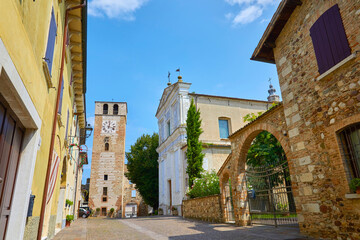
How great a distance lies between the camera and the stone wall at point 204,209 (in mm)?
11906

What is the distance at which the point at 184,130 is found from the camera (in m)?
20.7

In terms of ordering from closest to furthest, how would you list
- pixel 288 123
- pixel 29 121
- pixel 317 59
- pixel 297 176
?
1. pixel 29 121
2. pixel 317 59
3. pixel 297 176
4. pixel 288 123

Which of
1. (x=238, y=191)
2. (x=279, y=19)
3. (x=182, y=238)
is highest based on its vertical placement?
(x=279, y=19)

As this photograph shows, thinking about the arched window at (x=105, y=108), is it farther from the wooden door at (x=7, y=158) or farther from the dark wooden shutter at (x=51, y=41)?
the wooden door at (x=7, y=158)

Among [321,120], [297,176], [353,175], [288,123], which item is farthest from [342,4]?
[297,176]

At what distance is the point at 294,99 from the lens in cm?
734

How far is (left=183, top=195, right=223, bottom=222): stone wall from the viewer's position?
469 inches

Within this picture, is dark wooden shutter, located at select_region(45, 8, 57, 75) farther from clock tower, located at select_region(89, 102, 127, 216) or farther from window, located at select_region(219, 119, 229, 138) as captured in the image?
clock tower, located at select_region(89, 102, 127, 216)

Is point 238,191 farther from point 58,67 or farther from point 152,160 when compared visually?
point 152,160

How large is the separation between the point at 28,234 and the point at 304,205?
6.51 m

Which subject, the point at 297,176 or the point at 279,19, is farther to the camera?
the point at 279,19

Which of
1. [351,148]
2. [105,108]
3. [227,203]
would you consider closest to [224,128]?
[227,203]

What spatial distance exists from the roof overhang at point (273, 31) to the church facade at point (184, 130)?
10.9m

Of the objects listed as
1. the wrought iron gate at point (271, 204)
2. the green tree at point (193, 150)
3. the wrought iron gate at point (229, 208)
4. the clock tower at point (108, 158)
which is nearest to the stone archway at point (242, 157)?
the wrought iron gate at point (271, 204)
